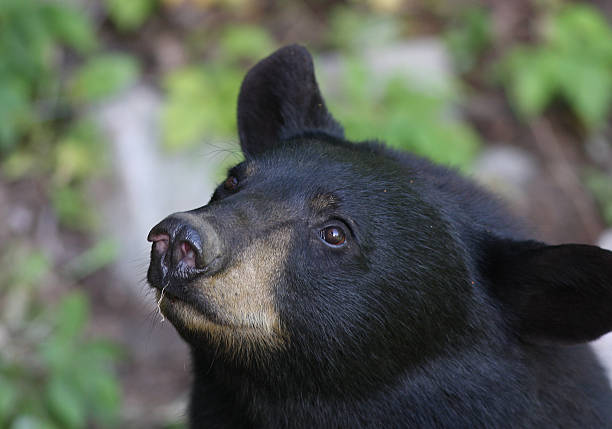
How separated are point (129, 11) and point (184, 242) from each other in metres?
5.42

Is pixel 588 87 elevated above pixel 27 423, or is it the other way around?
pixel 588 87

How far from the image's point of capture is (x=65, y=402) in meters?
4.54

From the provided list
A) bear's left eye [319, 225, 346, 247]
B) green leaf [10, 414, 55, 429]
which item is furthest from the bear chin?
green leaf [10, 414, 55, 429]

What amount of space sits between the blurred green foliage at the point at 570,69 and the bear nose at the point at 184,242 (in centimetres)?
540

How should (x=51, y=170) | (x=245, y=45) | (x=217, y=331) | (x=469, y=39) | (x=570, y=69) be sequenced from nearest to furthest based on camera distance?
(x=217, y=331) → (x=51, y=170) → (x=245, y=45) → (x=570, y=69) → (x=469, y=39)

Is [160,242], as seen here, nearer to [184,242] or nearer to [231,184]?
[184,242]

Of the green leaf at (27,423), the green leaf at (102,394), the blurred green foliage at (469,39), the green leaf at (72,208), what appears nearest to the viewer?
the green leaf at (27,423)

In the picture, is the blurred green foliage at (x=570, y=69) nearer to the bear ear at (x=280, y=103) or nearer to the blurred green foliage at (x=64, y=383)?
the bear ear at (x=280, y=103)

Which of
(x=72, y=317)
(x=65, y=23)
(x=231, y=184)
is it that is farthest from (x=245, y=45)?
(x=231, y=184)

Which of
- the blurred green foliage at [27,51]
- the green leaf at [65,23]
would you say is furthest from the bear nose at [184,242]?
the green leaf at [65,23]

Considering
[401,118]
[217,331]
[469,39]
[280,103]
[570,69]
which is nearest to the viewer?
[217,331]

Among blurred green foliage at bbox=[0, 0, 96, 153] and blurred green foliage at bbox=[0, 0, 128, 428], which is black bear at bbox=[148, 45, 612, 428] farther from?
blurred green foliage at bbox=[0, 0, 96, 153]

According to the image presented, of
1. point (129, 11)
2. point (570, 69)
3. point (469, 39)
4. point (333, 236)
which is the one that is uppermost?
point (129, 11)

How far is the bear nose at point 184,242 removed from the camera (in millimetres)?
2502
